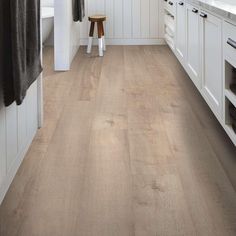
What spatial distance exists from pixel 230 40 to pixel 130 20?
4.08 meters

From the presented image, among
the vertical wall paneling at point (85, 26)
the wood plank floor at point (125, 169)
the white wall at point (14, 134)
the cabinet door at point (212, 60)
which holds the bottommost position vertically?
the wood plank floor at point (125, 169)

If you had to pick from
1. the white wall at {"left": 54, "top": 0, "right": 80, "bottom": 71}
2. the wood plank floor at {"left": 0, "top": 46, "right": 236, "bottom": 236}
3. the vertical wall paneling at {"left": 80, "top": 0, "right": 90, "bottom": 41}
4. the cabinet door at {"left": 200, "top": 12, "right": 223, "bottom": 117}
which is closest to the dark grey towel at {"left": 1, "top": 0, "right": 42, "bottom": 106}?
the wood plank floor at {"left": 0, "top": 46, "right": 236, "bottom": 236}

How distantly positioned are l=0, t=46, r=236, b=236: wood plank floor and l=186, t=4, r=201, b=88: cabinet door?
22 cm

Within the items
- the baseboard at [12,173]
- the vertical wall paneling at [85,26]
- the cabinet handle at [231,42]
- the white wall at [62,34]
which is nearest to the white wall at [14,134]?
the baseboard at [12,173]

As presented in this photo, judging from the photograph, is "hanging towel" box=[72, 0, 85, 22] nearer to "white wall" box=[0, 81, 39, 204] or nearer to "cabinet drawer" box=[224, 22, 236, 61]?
"white wall" box=[0, 81, 39, 204]

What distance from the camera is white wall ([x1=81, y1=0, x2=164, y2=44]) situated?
577 cm

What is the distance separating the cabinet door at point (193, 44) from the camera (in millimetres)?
2854

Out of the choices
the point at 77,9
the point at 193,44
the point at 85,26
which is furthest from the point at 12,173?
the point at 85,26

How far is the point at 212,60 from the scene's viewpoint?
240 centimetres

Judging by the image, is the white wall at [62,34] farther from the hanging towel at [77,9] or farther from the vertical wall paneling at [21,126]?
the vertical wall paneling at [21,126]

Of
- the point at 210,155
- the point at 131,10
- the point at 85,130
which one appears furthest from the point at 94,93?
the point at 131,10

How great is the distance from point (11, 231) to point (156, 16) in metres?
4.82

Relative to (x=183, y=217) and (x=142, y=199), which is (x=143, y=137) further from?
(x=183, y=217)

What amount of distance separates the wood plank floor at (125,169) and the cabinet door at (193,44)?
0.72ft
